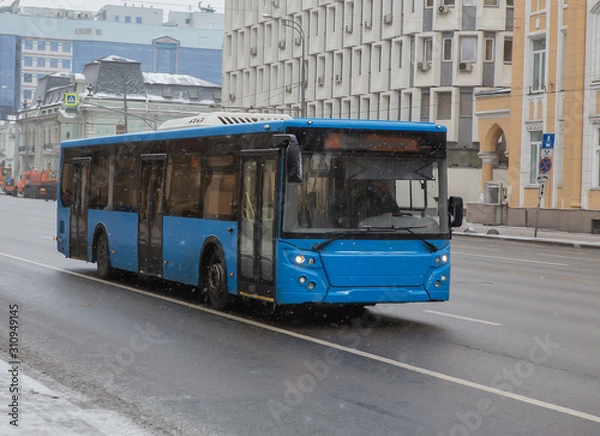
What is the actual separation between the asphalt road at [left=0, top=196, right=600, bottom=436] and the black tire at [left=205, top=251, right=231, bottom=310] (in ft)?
0.65

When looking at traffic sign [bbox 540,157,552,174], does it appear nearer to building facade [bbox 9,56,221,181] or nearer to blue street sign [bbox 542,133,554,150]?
blue street sign [bbox 542,133,554,150]

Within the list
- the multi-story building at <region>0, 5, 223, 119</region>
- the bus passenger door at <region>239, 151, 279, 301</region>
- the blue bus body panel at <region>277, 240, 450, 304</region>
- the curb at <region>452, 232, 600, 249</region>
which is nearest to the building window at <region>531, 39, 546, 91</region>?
the curb at <region>452, 232, 600, 249</region>

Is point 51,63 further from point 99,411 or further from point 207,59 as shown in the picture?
point 99,411

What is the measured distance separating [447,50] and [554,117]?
21.0 m

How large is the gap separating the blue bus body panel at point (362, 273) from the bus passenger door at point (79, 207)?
26.9ft

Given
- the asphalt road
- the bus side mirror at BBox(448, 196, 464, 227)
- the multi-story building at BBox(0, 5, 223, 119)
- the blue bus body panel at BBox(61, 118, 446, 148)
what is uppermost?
the multi-story building at BBox(0, 5, 223, 119)

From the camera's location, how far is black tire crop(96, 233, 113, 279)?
19453mm

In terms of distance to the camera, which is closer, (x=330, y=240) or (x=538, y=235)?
(x=330, y=240)

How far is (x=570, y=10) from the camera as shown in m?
44.5

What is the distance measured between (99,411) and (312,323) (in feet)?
19.3

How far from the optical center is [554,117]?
4575 centimetres

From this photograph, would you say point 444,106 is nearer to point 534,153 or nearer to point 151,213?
point 534,153

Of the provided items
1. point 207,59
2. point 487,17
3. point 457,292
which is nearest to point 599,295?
point 457,292

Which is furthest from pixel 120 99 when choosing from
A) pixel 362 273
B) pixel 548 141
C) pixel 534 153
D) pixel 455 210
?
pixel 362 273
